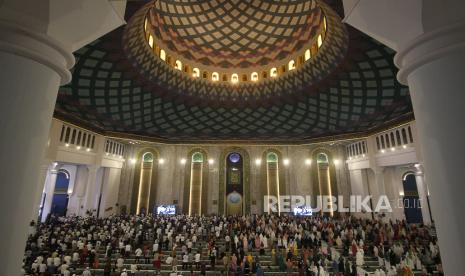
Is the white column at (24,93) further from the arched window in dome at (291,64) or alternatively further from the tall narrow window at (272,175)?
the tall narrow window at (272,175)

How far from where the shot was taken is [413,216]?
72.5ft

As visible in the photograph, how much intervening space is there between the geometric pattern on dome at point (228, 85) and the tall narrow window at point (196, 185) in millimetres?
7608

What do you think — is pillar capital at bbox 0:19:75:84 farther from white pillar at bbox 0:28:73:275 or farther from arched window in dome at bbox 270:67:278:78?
arched window in dome at bbox 270:67:278:78

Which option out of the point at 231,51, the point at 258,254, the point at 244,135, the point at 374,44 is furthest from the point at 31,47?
the point at 244,135

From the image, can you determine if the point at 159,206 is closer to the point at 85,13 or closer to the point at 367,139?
the point at 367,139

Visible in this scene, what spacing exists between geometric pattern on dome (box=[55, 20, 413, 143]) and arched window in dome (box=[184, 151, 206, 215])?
2.15 meters

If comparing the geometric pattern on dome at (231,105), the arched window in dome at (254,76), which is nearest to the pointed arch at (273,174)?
the geometric pattern on dome at (231,105)

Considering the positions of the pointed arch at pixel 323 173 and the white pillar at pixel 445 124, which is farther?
the pointed arch at pixel 323 173

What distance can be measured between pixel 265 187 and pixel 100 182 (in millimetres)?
15586

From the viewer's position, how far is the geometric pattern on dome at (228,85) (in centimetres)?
1456

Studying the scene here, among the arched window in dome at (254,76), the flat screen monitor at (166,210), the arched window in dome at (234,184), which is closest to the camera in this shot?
the arched window in dome at (254,76)

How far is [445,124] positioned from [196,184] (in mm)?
25670

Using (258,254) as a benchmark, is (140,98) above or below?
above

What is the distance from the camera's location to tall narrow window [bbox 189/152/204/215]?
2620 centimetres
